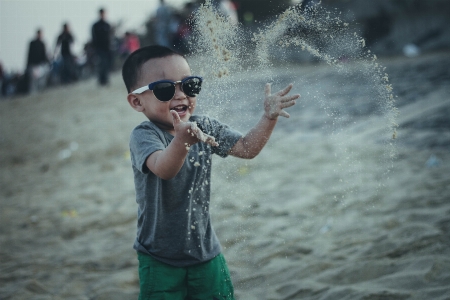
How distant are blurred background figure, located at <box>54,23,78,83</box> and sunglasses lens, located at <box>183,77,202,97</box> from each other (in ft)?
36.6

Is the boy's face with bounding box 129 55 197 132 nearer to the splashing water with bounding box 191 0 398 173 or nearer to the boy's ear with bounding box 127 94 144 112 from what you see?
the boy's ear with bounding box 127 94 144 112

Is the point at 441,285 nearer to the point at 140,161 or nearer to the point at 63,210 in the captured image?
the point at 140,161

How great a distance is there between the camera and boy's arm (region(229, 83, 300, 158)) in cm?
206

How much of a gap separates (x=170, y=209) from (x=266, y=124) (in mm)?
583

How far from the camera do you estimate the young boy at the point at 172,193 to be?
6.43ft

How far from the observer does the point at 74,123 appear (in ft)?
30.0

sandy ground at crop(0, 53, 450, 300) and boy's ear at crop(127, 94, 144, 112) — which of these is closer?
boy's ear at crop(127, 94, 144, 112)

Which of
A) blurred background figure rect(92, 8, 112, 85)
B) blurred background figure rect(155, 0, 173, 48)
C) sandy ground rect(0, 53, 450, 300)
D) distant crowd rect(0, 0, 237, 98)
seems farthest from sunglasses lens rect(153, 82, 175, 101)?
blurred background figure rect(155, 0, 173, 48)

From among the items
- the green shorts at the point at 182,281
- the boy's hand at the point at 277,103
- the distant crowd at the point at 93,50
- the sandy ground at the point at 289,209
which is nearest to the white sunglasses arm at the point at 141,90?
the sandy ground at the point at 289,209

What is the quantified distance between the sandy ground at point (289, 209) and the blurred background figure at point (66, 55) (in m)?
5.30

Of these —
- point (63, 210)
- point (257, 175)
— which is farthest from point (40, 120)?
point (257, 175)

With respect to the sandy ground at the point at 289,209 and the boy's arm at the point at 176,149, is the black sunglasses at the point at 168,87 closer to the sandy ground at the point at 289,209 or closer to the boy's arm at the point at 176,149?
the boy's arm at the point at 176,149

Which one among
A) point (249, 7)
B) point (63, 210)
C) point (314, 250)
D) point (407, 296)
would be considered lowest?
point (407, 296)

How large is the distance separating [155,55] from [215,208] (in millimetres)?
2259
